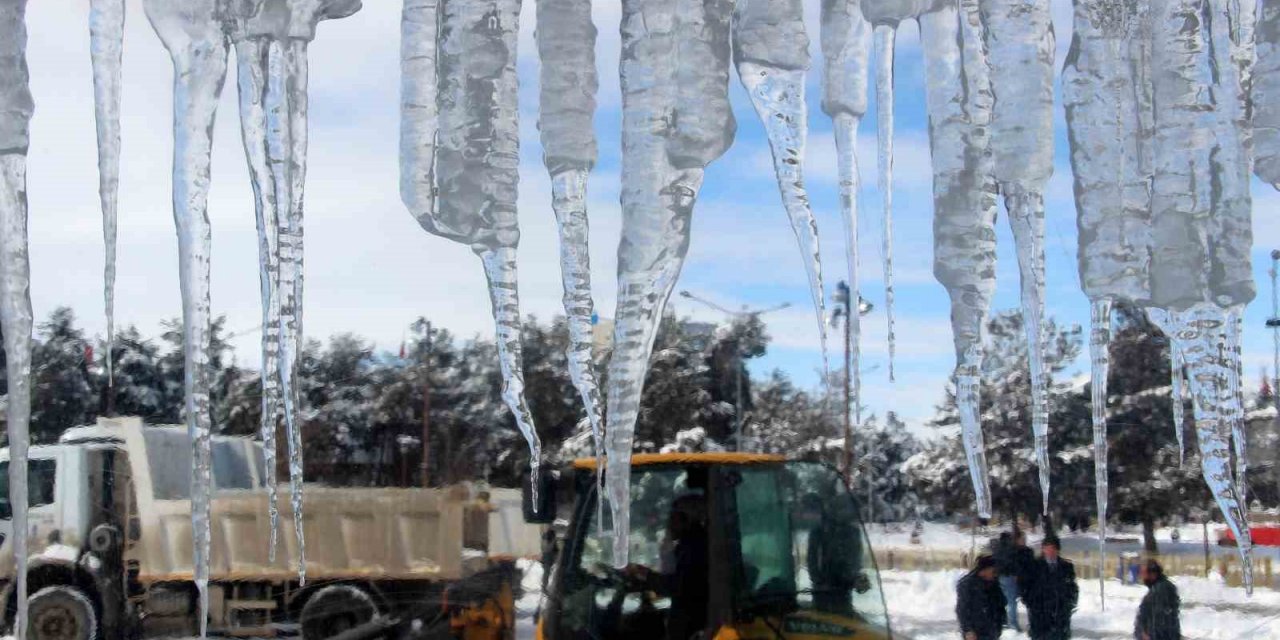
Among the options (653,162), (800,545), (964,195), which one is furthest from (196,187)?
(964,195)

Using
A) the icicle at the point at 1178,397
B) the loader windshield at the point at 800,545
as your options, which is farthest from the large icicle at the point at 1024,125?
the loader windshield at the point at 800,545

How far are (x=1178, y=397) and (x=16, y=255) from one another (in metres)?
3.03

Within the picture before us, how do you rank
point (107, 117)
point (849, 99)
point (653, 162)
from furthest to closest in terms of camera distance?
point (849, 99) → point (653, 162) → point (107, 117)

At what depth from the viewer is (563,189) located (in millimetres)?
2840

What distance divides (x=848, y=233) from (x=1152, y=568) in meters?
1.38

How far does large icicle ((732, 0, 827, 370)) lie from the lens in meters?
2.81

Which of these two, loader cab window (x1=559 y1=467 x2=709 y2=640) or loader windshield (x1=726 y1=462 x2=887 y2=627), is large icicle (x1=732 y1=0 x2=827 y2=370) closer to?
loader windshield (x1=726 y1=462 x2=887 y2=627)

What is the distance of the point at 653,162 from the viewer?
278cm

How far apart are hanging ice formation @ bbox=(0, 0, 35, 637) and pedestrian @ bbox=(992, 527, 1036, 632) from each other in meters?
2.50

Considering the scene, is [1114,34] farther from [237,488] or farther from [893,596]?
[237,488]

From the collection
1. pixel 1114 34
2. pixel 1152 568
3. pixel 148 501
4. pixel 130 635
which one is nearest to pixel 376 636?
pixel 130 635

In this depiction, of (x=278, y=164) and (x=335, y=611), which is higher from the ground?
(x=278, y=164)

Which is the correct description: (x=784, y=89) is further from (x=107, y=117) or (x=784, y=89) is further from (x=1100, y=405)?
(x=107, y=117)

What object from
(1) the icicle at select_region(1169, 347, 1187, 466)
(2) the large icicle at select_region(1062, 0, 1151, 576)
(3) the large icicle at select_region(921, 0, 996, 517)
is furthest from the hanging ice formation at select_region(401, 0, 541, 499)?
(1) the icicle at select_region(1169, 347, 1187, 466)
